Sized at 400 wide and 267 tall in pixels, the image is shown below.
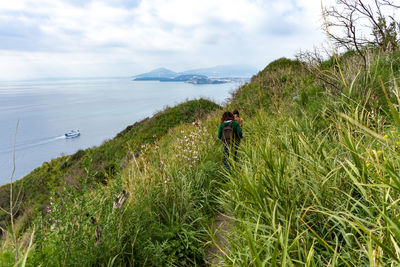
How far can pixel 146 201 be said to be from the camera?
3564 millimetres

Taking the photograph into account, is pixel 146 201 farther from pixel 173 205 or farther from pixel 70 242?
pixel 70 242

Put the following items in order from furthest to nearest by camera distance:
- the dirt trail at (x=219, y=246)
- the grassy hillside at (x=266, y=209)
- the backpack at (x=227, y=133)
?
the backpack at (x=227, y=133) → the dirt trail at (x=219, y=246) → the grassy hillside at (x=266, y=209)

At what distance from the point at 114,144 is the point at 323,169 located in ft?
87.4

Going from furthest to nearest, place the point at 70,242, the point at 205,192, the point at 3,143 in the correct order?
the point at 3,143
the point at 205,192
the point at 70,242

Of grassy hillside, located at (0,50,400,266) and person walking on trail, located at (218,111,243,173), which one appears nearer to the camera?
grassy hillside, located at (0,50,400,266)

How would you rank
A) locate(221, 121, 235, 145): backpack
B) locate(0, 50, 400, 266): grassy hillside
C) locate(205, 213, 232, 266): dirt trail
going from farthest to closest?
locate(221, 121, 235, 145): backpack, locate(205, 213, 232, 266): dirt trail, locate(0, 50, 400, 266): grassy hillside

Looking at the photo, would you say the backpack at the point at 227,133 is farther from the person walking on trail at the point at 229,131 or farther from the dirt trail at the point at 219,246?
the dirt trail at the point at 219,246

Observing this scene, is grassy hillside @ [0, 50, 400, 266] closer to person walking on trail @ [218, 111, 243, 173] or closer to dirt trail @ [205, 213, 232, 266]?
dirt trail @ [205, 213, 232, 266]

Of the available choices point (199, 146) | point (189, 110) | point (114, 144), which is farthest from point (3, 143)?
point (199, 146)

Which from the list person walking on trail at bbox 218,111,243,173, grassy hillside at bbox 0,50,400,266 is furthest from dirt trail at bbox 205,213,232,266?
person walking on trail at bbox 218,111,243,173

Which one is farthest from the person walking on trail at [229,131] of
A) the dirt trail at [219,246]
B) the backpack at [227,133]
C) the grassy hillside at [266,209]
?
the dirt trail at [219,246]

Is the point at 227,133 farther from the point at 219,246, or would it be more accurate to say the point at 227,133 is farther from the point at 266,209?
the point at 266,209

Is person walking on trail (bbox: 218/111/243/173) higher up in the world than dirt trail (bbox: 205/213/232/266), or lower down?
higher up

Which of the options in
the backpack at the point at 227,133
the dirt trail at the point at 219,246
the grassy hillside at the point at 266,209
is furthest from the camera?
the backpack at the point at 227,133
